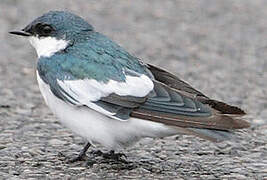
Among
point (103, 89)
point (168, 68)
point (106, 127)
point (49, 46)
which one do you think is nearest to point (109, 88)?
point (103, 89)

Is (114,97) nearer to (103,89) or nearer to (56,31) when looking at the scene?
(103,89)

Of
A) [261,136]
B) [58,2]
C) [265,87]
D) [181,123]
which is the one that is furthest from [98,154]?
[58,2]

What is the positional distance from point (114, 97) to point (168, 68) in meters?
3.69

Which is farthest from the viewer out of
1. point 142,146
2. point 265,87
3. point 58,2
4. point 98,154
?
point 58,2

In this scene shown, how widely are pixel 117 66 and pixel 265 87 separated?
10.3 feet

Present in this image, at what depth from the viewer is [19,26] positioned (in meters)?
9.62

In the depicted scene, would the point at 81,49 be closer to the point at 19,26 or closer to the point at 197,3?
→ the point at 19,26

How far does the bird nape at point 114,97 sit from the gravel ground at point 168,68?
0.35 meters

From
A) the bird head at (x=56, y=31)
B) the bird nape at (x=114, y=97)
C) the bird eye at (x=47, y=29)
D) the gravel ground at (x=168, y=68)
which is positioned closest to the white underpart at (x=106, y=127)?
the bird nape at (x=114, y=97)

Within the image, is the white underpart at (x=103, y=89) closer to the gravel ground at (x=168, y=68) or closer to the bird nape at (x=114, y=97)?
the bird nape at (x=114, y=97)

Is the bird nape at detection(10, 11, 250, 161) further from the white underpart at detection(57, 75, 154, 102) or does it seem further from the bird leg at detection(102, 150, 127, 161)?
the bird leg at detection(102, 150, 127, 161)

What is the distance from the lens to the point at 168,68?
8.59 metres

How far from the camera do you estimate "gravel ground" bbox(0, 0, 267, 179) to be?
5355 mm

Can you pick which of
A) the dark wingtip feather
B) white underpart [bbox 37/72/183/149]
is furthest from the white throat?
the dark wingtip feather
